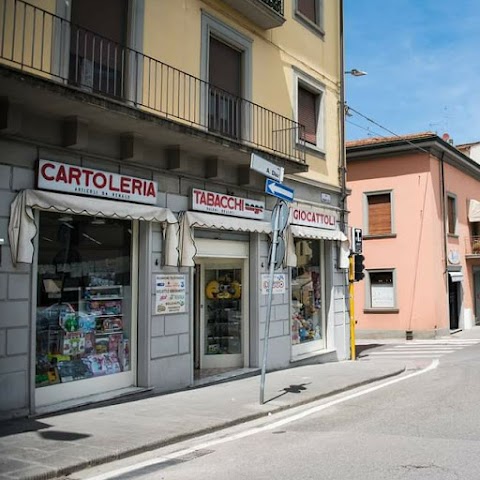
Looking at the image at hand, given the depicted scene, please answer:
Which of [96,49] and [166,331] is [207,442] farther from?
[96,49]

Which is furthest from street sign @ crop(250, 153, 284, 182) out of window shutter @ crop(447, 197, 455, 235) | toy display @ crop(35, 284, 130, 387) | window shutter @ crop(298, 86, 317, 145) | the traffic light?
window shutter @ crop(447, 197, 455, 235)

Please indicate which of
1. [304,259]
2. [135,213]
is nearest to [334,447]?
[135,213]

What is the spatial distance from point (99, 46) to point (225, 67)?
3380mm

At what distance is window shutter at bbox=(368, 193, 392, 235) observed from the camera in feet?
77.4

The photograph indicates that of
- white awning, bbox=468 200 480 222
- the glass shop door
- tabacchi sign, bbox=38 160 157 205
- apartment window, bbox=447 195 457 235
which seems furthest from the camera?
white awning, bbox=468 200 480 222

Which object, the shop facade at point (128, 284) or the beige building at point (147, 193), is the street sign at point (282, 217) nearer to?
the beige building at point (147, 193)

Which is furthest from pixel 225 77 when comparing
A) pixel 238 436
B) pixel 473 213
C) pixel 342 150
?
pixel 473 213

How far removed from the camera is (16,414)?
7.36m

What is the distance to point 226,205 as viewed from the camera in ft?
36.9

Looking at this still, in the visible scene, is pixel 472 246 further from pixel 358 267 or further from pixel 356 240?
pixel 358 267

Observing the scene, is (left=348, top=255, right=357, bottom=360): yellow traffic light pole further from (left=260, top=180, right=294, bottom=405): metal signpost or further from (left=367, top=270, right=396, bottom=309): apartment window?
(left=367, top=270, right=396, bottom=309): apartment window

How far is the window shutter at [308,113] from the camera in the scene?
14.4 metres

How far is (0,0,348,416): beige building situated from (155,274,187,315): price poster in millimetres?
28

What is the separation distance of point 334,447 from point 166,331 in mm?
4288
